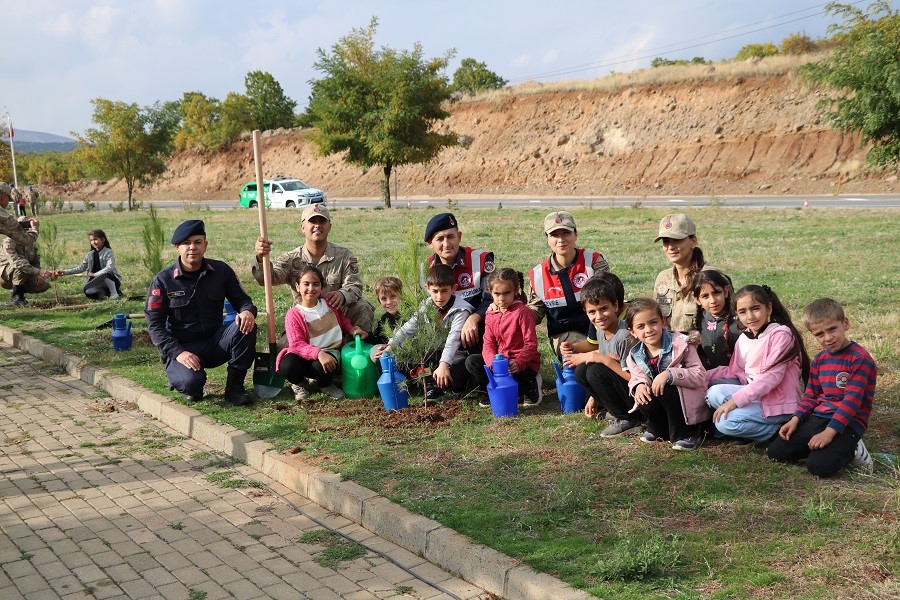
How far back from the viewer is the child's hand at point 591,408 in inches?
261

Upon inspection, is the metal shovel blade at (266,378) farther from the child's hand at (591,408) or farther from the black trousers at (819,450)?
the black trousers at (819,450)

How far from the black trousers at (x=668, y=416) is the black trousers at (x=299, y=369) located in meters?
2.98

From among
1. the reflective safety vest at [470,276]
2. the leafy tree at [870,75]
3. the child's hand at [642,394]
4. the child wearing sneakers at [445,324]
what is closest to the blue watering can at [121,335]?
the child wearing sneakers at [445,324]

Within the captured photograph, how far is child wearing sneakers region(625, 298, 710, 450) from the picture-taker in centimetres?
586

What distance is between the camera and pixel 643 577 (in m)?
4.11

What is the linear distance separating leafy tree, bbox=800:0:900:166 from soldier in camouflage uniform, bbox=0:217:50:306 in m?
13.4

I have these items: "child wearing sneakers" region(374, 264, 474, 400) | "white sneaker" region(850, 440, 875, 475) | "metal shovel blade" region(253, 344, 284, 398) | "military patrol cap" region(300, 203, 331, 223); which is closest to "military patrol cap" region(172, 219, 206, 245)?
"military patrol cap" region(300, 203, 331, 223)

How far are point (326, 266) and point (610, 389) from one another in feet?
10.7

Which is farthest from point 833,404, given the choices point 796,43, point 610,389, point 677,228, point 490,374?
point 796,43

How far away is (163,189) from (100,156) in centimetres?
2630

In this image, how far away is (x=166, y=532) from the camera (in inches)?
211

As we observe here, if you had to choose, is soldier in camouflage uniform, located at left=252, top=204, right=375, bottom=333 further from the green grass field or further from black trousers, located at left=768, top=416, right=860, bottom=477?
black trousers, located at left=768, top=416, right=860, bottom=477

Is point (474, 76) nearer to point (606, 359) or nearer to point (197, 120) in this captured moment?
point (197, 120)

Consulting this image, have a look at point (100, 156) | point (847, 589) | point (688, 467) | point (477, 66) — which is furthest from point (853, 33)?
point (477, 66)
